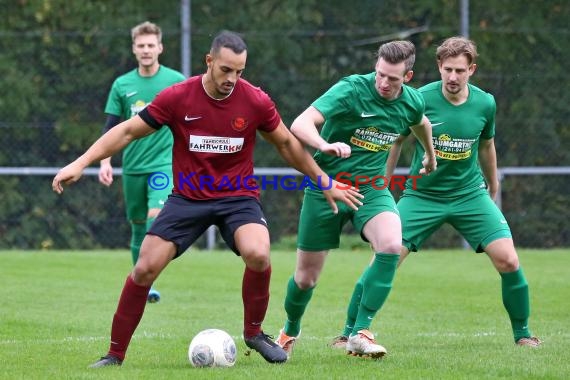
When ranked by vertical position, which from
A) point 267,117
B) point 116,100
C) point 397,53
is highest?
point 397,53

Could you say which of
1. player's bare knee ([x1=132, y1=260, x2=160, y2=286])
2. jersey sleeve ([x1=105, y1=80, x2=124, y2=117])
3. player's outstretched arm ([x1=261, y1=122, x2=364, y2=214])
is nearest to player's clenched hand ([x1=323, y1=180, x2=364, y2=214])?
player's outstretched arm ([x1=261, y1=122, x2=364, y2=214])

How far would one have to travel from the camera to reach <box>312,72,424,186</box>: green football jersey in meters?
6.64

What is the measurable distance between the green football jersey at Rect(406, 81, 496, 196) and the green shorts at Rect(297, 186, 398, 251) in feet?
2.53

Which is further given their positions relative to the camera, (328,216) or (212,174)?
→ (328,216)

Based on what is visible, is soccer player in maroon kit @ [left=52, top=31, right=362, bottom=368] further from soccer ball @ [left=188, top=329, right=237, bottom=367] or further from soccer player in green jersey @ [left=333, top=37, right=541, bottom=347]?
soccer player in green jersey @ [left=333, top=37, right=541, bottom=347]

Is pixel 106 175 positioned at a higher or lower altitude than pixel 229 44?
lower

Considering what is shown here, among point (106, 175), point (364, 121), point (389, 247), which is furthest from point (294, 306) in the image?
point (106, 175)

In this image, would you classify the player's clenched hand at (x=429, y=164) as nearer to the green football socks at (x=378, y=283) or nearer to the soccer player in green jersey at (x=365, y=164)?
the soccer player in green jersey at (x=365, y=164)

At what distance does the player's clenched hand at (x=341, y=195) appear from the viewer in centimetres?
612

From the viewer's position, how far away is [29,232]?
1494 centimetres

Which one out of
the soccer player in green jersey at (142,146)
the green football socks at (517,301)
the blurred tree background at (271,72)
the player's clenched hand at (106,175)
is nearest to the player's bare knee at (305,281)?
the green football socks at (517,301)

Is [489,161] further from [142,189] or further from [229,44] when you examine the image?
[142,189]

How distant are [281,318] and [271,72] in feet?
22.5

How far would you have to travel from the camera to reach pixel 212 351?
6031 millimetres
